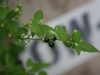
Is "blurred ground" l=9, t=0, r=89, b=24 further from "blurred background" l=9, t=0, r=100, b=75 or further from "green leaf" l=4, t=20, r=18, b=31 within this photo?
"green leaf" l=4, t=20, r=18, b=31

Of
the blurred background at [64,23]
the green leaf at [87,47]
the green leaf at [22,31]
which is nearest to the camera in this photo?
the green leaf at [87,47]

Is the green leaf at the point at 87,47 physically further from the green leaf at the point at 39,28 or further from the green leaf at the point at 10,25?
the green leaf at the point at 10,25

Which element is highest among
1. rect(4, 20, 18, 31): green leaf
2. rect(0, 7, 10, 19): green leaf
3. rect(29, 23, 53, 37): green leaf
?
rect(0, 7, 10, 19): green leaf

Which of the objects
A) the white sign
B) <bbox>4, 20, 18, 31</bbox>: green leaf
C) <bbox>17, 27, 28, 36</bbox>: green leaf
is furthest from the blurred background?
<bbox>4, 20, 18, 31</bbox>: green leaf

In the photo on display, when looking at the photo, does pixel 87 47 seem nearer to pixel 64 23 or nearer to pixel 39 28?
pixel 39 28

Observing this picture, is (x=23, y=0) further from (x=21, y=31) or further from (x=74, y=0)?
(x=21, y=31)

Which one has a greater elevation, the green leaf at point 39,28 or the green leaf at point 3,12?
the green leaf at point 3,12

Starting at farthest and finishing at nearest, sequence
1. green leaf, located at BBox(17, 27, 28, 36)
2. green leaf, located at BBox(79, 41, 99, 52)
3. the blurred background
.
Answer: the blurred background, green leaf, located at BBox(17, 27, 28, 36), green leaf, located at BBox(79, 41, 99, 52)

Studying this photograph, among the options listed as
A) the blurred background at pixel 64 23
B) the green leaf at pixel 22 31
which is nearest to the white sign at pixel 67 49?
the blurred background at pixel 64 23

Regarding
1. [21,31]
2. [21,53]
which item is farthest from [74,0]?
[21,31]
